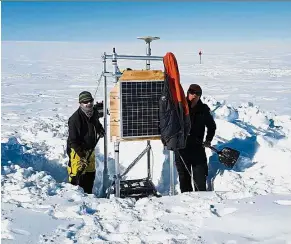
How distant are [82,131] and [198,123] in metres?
1.65

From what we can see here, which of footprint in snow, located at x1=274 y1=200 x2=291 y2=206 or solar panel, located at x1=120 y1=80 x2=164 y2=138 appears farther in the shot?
solar panel, located at x1=120 y1=80 x2=164 y2=138

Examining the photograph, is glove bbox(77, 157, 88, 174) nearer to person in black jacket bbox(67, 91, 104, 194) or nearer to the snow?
person in black jacket bbox(67, 91, 104, 194)

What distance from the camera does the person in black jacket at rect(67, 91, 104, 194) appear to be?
18.2 ft

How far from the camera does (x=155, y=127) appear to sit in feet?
17.4

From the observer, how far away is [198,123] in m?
5.80

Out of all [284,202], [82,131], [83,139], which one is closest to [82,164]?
[83,139]

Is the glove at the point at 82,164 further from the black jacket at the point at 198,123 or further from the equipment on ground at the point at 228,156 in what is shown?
the equipment on ground at the point at 228,156

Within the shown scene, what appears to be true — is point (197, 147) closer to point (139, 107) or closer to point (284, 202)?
point (139, 107)

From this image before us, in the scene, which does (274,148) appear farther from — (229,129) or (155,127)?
(155,127)

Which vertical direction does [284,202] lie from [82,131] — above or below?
below

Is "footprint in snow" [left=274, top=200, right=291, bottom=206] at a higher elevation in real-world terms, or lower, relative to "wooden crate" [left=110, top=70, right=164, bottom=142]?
lower

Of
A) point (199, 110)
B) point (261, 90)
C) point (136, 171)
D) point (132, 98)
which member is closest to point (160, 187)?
point (136, 171)

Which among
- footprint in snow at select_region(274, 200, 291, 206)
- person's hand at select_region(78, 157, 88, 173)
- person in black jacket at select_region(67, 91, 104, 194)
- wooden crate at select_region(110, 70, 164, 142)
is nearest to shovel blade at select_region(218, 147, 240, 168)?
wooden crate at select_region(110, 70, 164, 142)

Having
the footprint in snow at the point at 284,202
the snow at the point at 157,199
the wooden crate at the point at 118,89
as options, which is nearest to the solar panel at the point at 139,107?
the wooden crate at the point at 118,89
